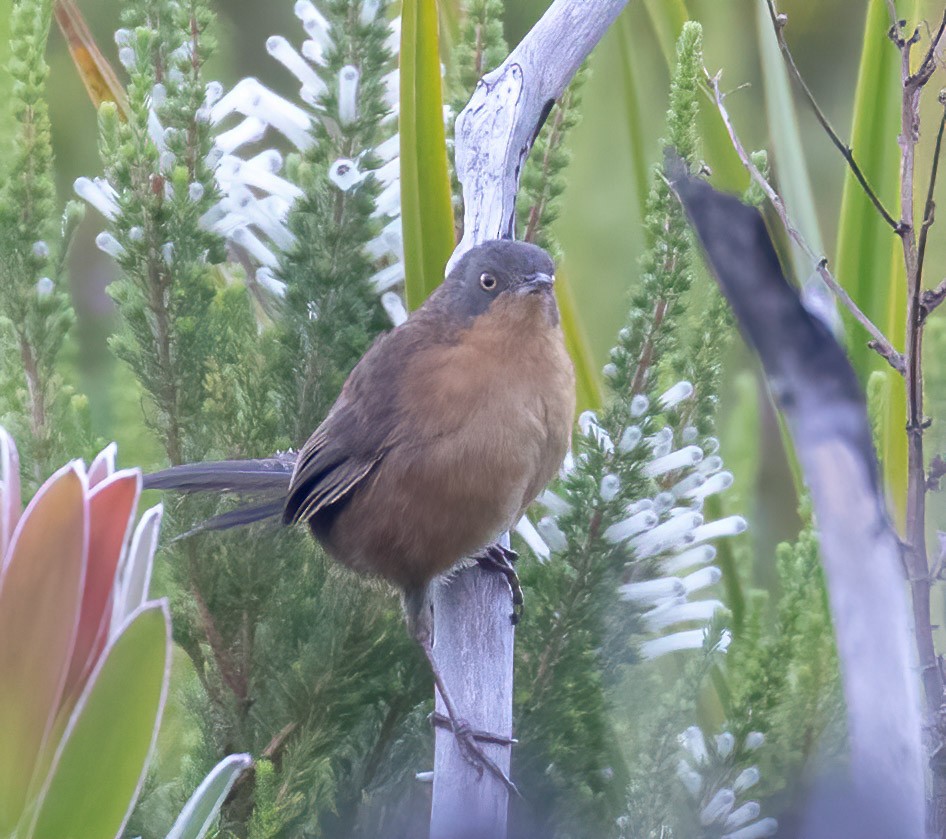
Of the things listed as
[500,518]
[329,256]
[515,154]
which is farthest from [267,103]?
[500,518]

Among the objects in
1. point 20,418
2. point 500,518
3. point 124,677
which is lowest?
point 124,677

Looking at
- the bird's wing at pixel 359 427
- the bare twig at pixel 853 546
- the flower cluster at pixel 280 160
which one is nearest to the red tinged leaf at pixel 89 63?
the flower cluster at pixel 280 160

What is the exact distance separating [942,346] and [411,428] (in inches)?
18.0

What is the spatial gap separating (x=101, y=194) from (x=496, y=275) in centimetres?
32

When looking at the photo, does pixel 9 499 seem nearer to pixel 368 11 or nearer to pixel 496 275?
pixel 496 275

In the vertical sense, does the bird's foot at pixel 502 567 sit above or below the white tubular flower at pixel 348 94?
below

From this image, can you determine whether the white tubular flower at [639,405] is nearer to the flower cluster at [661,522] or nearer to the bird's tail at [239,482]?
the flower cluster at [661,522]

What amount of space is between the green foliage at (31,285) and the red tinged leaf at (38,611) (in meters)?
0.36

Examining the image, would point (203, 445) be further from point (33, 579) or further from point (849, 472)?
point (849, 472)

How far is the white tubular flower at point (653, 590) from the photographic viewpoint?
2.94 ft

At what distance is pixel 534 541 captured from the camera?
0.96 metres

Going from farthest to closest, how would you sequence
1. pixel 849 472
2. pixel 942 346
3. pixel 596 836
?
pixel 942 346
pixel 596 836
pixel 849 472

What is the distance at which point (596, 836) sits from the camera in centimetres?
80

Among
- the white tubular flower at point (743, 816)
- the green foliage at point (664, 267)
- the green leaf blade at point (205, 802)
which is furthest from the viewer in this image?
the green foliage at point (664, 267)
